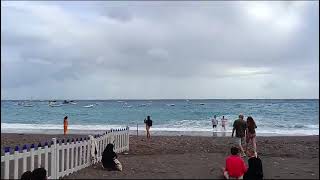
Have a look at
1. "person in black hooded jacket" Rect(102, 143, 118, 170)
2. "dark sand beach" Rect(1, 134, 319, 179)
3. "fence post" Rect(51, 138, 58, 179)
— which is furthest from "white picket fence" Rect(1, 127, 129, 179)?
"person in black hooded jacket" Rect(102, 143, 118, 170)

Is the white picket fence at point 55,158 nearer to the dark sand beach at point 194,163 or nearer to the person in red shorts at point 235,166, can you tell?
the dark sand beach at point 194,163

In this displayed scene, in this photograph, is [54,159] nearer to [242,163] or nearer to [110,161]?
[110,161]

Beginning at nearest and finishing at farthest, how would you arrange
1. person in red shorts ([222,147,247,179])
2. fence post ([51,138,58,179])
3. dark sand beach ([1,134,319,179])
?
fence post ([51,138,58,179])
person in red shorts ([222,147,247,179])
dark sand beach ([1,134,319,179])

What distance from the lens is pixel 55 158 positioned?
30.7ft

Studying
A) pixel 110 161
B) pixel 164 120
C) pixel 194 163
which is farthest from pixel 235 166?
pixel 164 120

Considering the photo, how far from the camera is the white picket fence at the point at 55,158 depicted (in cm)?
756

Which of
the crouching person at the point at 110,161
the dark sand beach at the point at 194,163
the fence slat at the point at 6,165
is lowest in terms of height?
the dark sand beach at the point at 194,163

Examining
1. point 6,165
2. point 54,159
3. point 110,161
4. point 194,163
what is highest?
point 6,165

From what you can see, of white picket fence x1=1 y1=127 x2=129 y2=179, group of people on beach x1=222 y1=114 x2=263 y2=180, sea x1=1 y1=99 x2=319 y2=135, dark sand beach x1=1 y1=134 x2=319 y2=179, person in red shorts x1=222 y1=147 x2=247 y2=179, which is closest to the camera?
group of people on beach x1=222 y1=114 x2=263 y2=180

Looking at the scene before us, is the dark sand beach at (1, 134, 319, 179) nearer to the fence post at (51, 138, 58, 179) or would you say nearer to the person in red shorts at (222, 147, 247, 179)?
the fence post at (51, 138, 58, 179)

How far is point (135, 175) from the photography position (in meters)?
10.8

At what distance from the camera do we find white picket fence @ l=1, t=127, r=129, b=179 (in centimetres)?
756

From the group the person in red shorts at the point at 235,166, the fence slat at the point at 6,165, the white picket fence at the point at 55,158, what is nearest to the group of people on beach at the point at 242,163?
the person in red shorts at the point at 235,166

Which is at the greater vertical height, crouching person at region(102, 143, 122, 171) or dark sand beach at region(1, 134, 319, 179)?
crouching person at region(102, 143, 122, 171)
